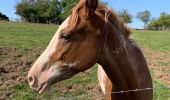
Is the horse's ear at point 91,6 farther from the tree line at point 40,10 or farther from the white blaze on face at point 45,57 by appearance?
the tree line at point 40,10

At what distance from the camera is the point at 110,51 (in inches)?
147

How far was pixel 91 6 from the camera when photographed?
3564mm

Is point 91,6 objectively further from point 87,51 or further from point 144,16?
point 144,16

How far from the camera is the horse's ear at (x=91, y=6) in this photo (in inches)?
139

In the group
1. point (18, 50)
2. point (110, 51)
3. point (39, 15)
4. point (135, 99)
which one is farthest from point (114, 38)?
point (39, 15)

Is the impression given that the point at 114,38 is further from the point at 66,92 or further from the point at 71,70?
the point at 66,92

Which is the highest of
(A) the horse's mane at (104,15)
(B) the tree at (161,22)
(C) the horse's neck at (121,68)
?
(A) the horse's mane at (104,15)

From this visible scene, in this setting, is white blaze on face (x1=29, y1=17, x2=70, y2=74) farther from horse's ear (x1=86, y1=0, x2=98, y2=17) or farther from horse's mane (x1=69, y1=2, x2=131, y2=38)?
horse's ear (x1=86, y1=0, x2=98, y2=17)

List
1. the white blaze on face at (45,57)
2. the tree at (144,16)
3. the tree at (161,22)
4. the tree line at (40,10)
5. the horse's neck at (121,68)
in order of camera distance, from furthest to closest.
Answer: the tree at (144,16) < the tree at (161,22) < the tree line at (40,10) < the horse's neck at (121,68) < the white blaze on face at (45,57)

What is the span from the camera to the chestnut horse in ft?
11.4

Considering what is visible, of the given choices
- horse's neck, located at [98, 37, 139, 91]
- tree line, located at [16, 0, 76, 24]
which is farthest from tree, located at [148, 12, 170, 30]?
horse's neck, located at [98, 37, 139, 91]

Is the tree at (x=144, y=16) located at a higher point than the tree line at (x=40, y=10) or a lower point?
lower

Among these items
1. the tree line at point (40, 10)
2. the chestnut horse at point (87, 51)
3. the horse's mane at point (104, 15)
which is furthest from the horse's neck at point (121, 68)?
the tree line at point (40, 10)

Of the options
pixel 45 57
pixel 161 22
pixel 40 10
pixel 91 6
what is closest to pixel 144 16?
pixel 161 22
